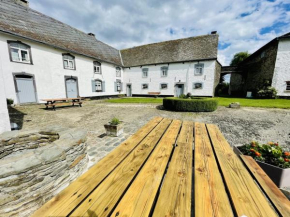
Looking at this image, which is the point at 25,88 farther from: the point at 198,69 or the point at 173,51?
the point at 198,69

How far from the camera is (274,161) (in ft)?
6.69

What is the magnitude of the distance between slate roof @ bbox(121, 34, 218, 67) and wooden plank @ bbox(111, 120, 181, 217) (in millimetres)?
17288

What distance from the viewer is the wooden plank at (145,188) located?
0.73 meters

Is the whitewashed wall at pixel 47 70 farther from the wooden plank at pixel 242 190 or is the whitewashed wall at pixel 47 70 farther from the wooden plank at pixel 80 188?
the wooden plank at pixel 242 190

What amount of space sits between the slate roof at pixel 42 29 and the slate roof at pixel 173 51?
6.22m

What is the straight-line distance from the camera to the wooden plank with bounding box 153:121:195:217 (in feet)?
2.40

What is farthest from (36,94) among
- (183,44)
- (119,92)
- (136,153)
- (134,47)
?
(183,44)

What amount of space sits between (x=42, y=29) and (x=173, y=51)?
1517 centimetres

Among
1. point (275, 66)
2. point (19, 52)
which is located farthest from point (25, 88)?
point (275, 66)

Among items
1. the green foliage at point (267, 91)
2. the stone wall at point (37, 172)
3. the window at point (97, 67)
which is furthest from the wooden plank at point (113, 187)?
the green foliage at point (267, 91)

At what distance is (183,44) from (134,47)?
339 inches

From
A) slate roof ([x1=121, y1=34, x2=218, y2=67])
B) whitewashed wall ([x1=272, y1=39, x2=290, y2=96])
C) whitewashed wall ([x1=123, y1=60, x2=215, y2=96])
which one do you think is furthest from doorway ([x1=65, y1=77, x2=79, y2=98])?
whitewashed wall ([x1=272, y1=39, x2=290, y2=96])

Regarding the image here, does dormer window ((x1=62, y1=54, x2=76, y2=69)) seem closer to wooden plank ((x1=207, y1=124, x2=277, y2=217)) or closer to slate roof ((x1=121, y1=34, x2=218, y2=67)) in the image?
slate roof ((x1=121, y1=34, x2=218, y2=67))

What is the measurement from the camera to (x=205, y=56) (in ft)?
50.7
